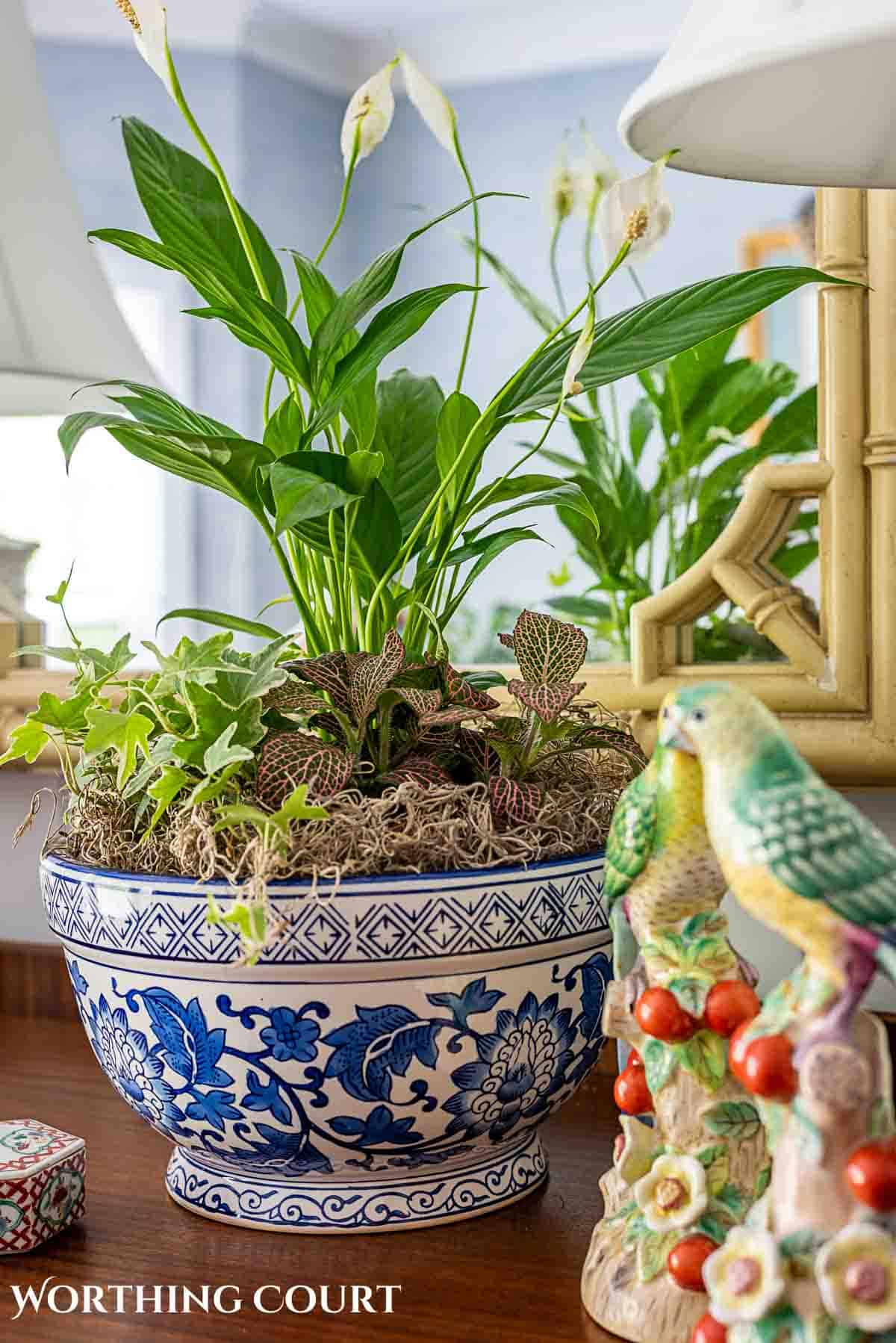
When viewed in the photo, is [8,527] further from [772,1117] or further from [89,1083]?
[772,1117]

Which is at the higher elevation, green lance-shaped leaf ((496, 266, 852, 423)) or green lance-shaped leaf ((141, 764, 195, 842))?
green lance-shaped leaf ((496, 266, 852, 423))

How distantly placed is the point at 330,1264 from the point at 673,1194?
158mm

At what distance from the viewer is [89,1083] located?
0.76 metres

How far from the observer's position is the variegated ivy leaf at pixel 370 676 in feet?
1.73

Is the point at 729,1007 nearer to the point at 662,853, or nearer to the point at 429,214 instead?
the point at 662,853

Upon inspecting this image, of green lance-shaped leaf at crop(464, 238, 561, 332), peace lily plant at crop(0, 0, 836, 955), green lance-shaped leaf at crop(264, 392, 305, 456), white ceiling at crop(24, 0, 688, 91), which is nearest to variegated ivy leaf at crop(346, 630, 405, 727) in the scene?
peace lily plant at crop(0, 0, 836, 955)

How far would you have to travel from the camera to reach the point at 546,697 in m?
0.54

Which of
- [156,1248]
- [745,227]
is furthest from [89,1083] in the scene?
[745,227]

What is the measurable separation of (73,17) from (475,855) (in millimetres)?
821

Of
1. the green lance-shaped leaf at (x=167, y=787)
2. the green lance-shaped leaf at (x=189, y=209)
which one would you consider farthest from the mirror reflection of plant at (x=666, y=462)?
the green lance-shaped leaf at (x=167, y=787)

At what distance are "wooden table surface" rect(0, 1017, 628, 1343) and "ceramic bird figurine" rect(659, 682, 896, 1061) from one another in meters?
0.18

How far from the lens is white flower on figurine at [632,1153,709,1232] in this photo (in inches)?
16.7

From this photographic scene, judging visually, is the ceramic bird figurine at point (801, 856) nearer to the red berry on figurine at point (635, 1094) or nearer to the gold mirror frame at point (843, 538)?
the red berry on figurine at point (635, 1094)

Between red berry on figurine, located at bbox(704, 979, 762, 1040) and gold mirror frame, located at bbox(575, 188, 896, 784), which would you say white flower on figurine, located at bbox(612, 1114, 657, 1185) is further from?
gold mirror frame, located at bbox(575, 188, 896, 784)
